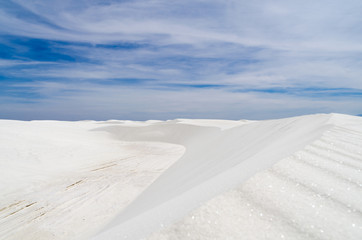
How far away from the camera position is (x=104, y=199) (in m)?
3.54

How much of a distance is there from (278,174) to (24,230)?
291 cm

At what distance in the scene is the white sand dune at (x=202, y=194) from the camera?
3.27ft

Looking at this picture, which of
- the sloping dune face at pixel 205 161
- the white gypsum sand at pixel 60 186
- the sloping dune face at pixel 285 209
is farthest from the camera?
the white gypsum sand at pixel 60 186

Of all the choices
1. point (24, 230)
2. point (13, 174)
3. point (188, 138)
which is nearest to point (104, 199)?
point (24, 230)

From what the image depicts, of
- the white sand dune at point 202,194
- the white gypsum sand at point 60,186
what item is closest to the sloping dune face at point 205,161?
the white sand dune at point 202,194

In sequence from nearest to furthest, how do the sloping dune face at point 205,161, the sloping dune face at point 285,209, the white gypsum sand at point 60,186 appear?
1. the sloping dune face at point 285,209
2. the sloping dune face at point 205,161
3. the white gypsum sand at point 60,186

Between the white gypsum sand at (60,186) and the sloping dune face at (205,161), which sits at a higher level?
the sloping dune face at (205,161)

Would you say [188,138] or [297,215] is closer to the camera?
[297,215]

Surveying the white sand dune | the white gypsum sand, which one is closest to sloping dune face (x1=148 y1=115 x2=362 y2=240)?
the white sand dune

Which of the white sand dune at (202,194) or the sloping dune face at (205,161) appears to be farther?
the sloping dune face at (205,161)

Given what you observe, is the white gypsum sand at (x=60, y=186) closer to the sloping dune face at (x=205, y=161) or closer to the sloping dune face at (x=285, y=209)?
the sloping dune face at (x=205, y=161)

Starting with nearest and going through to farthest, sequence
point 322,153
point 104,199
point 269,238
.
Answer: point 269,238, point 322,153, point 104,199

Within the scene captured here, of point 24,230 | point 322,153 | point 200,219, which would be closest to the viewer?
point 200,219

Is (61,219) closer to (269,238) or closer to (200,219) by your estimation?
(200,219)
